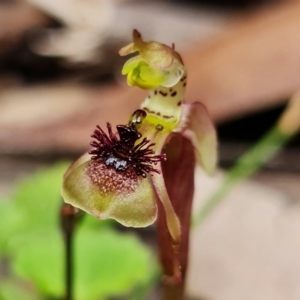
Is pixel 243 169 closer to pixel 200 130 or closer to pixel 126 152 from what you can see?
pixel 200 130

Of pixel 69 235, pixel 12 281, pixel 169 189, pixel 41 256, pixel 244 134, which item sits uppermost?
pixel 169 189

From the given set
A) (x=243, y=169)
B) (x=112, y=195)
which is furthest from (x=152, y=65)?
(x=243, y=169)

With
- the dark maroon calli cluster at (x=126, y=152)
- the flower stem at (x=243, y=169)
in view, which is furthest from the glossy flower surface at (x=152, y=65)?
the flower stem at (x=243, y=169)

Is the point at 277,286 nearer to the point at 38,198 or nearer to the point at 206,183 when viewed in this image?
the point at 206,183

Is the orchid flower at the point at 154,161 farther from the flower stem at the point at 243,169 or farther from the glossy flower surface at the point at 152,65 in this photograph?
the flower stem at the point at 243,169

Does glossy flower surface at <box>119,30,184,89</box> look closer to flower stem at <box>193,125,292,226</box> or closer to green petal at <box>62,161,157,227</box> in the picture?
green petal at <box>62,161,157,227</box>

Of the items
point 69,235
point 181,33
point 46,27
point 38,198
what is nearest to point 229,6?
point 181,33
